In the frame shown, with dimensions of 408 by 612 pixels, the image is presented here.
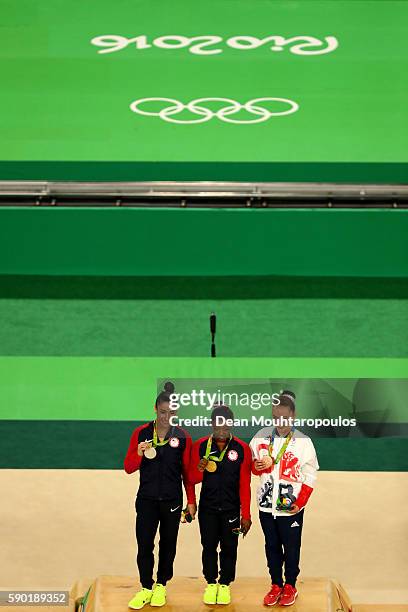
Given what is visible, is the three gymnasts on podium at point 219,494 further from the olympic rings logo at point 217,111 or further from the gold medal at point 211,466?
the olympic rings logo at point 217,111

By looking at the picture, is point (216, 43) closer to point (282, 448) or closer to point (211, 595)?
point (282, 448)

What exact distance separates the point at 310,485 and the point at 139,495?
3.28 feet

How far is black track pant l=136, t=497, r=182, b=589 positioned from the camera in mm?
4883

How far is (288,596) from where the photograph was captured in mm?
4902

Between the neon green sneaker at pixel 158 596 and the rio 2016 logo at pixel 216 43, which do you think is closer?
the neon green sneaker at pixel 158 596

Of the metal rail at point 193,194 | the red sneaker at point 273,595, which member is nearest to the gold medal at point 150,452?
the red sneaker at point 273,595

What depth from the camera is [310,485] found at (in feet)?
16.2

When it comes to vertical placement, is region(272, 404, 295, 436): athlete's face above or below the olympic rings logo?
below

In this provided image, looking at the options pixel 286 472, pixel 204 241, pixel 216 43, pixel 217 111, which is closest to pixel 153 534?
Result: pixel 286 472

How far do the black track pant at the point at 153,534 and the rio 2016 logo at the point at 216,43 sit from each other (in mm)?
5562

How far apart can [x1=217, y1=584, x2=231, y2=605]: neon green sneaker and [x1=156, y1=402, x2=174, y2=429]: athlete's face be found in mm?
994

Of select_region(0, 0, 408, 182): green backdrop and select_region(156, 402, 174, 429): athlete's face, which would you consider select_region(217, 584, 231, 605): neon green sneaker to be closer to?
select_region(156, 402, 174, 429): athlete's face

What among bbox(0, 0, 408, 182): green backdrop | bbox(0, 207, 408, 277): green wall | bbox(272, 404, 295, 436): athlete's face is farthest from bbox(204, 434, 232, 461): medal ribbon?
bbox(0, 0, 408, 182): green backdrop

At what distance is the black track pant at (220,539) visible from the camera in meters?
4.89
